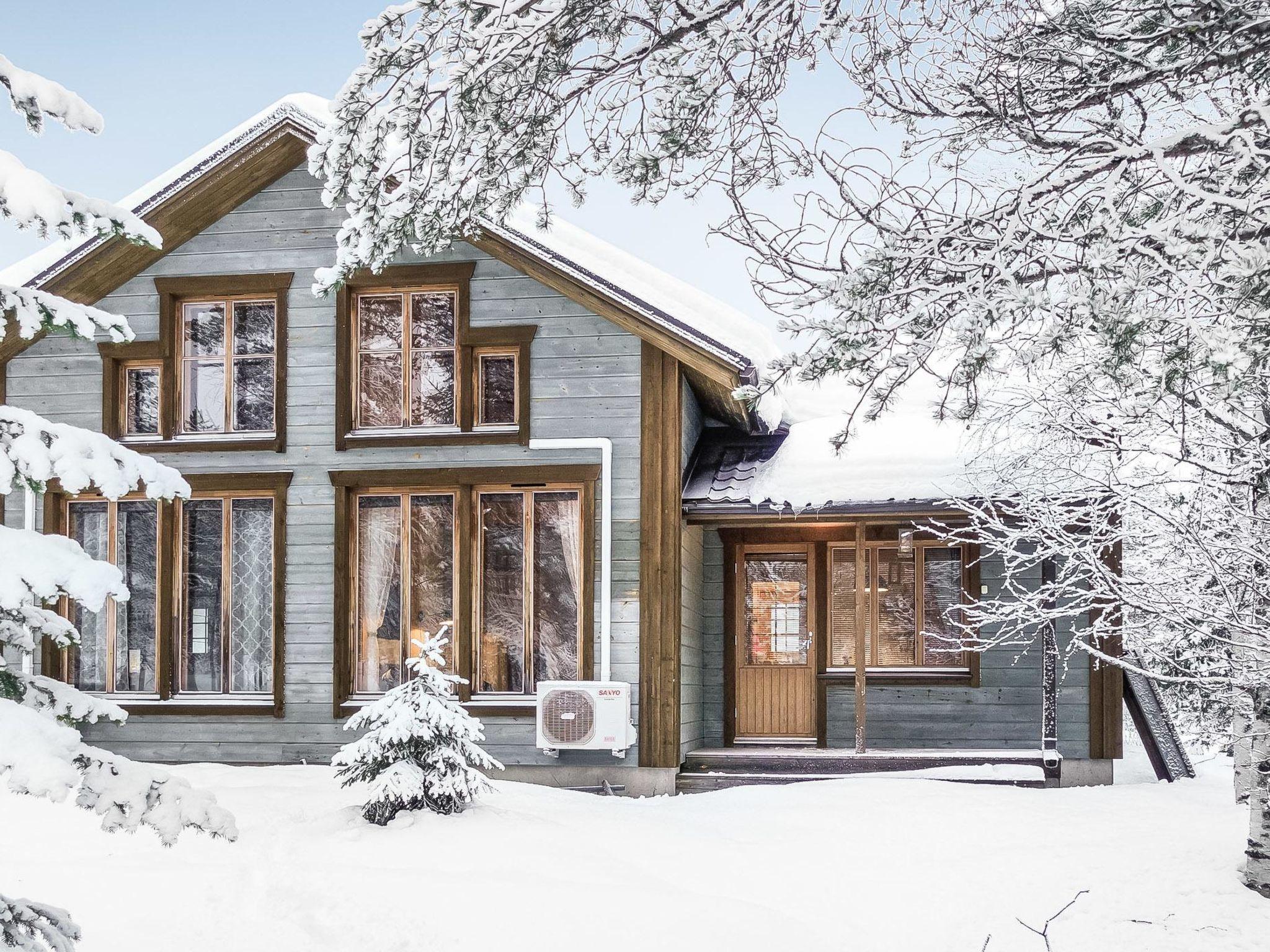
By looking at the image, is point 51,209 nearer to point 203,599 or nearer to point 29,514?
point 203,599

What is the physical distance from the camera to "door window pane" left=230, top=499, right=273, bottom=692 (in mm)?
11648

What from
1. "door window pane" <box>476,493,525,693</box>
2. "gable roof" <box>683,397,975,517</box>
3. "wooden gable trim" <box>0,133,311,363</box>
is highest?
"wooden gable trim" <box>0,133,311,363</box>

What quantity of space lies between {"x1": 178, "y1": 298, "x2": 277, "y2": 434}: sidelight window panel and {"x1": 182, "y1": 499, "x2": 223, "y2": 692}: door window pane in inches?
31.9

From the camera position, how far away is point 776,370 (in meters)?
4.95

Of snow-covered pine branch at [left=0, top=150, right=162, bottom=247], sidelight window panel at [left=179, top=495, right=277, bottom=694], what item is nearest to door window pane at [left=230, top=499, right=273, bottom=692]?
sidelight window panel at [left=179, top=495, right=277, bottom=694]

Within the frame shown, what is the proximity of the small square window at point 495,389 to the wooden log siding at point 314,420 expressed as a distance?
29cm

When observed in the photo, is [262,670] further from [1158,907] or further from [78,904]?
[1158,907]

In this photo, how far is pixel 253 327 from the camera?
39.3ft

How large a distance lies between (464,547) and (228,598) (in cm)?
235

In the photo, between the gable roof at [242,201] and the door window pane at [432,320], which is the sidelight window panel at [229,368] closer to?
the gable roof at [242,201]

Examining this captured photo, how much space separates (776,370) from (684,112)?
1417 millimetres

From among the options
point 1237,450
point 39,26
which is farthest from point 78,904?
point 39,26

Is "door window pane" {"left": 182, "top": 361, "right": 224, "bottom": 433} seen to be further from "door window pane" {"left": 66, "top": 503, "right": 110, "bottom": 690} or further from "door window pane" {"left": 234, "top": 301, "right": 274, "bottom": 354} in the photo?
"door window pane" {"left": 66, "top": 503, "right": 110, "bottom": 690}

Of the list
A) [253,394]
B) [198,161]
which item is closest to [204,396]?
[253,394]
